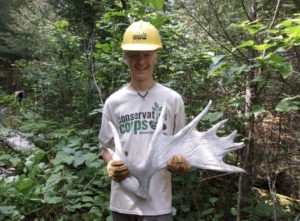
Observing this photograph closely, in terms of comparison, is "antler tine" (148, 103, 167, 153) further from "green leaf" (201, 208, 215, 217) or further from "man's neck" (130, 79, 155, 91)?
"green leaf" (201, 208, 215, 217)

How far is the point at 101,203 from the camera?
12.2 ft

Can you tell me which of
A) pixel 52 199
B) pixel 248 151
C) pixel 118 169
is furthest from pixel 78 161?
pixel 118 169

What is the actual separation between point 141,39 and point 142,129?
1.86 feet

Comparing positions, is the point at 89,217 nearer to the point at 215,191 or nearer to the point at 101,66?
the point at 215,191

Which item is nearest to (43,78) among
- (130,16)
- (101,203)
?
(130,16)

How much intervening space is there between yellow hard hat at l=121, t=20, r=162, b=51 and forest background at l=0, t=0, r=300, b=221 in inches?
7.4

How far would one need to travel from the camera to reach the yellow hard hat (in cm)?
227

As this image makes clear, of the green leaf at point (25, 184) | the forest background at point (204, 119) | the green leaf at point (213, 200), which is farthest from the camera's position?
the green leaf at point (25, 184)

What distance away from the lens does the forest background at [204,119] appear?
9.78 ft

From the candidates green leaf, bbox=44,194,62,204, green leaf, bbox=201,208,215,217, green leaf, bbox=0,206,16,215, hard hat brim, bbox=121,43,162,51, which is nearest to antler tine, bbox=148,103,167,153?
hard hat brim, bbox=121,43,162,51

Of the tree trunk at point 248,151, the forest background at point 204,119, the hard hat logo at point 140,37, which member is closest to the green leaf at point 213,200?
the forest background at point 204,119

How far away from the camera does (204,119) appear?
330cm

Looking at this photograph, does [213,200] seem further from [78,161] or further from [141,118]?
[141,118]

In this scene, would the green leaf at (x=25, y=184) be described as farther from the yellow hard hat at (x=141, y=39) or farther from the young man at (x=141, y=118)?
the yellow hard hat at (x=141, y=39)
